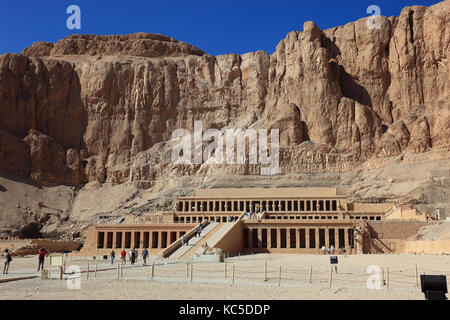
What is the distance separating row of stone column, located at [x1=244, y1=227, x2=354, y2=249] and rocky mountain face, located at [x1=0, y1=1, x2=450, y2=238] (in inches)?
1377

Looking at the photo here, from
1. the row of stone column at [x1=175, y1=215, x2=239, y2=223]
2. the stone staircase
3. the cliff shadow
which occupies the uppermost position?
the cliff shadow

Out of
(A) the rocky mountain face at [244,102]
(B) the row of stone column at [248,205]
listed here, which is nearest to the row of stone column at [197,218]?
(B) the row of stone column at [248,205]

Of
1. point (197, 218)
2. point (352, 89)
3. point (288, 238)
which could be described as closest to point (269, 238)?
point (288, 238)

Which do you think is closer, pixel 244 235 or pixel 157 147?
pixel 244 235

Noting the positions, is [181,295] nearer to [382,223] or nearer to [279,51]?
[382,223]

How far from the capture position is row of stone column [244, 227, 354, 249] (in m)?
52.6

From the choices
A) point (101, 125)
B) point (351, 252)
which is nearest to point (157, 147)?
point (101, 125)

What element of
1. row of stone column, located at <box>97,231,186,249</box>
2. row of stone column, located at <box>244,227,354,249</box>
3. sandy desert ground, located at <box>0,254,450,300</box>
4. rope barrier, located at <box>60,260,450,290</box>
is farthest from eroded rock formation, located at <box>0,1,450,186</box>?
sandy desert ground, located at <box>0,254,450,300</box>

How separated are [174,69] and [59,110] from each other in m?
29.4

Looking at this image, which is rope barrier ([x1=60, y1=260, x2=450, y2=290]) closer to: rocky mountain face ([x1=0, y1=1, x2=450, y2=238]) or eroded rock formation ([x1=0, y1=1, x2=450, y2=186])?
rocky mountain face ([x1=0, y1=1, x2=450, y2=238])

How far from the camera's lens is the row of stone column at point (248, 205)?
236 feet
